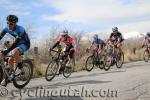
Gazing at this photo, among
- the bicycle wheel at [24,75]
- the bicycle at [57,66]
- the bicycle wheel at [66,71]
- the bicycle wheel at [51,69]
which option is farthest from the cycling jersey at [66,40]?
the bicycle wheel at [24,75]

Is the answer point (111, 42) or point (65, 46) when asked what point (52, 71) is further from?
point (111, 42)

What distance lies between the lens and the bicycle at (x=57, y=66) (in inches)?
590

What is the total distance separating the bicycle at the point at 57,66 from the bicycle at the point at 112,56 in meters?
4.11

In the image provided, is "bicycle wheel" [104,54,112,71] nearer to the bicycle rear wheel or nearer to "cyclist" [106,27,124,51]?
the bicycle rear wheel

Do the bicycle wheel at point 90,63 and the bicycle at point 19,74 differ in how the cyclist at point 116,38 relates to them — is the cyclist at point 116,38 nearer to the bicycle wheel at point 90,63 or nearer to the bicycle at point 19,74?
the bicycle wheel at point 90,63

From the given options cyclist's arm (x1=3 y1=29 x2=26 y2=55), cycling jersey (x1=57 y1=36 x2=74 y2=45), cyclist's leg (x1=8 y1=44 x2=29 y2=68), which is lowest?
cyclist's leg (x1=8 y1=44 x2=29 y2=68)

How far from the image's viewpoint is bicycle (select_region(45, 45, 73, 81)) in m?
15.0

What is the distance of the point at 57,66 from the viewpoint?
607 inches

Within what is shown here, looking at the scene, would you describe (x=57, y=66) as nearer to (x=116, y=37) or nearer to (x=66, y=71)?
(x=66, y=71)

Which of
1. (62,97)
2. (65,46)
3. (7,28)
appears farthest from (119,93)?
(65,46)

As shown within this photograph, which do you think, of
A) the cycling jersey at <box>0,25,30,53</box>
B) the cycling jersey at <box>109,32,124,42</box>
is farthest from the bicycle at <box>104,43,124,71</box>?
the cycling jersey at <box>0,25,30,53</box>

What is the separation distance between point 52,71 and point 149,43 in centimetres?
1240

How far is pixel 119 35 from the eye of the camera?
810 inches

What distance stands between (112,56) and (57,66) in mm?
5701
